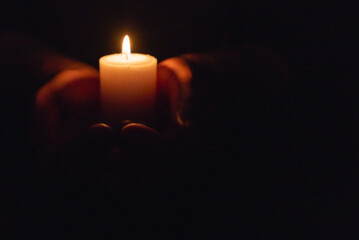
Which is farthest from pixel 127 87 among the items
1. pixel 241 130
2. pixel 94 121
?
pixel 241 130

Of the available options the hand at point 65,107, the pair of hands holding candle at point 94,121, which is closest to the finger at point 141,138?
the pair of hands holding candle at point 94,121

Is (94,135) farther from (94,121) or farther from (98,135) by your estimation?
(94,121)

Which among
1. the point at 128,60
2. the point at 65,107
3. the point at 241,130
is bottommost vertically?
the point at 241,130

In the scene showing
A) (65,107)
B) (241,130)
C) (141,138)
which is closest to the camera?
(141,138)

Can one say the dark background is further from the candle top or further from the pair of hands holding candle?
the candle top

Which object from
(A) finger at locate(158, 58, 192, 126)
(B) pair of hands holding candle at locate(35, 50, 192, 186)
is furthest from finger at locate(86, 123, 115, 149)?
(A) finger at locate(158, 58, 192, 126)

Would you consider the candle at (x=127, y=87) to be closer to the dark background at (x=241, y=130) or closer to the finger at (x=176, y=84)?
the finger at (x=176, y=84)
